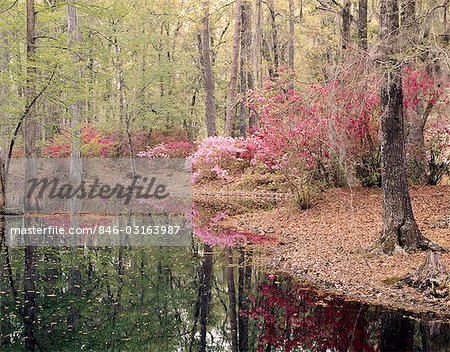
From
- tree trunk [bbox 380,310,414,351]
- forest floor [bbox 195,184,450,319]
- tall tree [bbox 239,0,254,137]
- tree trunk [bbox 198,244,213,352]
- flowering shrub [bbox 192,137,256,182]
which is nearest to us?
tree trunk [bbox 380,310,414,351]

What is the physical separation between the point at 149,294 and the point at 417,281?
3.78 m

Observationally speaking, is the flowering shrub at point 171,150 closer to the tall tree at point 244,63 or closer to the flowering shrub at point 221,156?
the tall tree at point 244,63


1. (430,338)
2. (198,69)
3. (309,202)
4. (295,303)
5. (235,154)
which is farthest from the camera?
(198,69)

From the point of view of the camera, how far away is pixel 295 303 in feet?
22.1

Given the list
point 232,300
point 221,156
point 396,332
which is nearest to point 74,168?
point 221,156

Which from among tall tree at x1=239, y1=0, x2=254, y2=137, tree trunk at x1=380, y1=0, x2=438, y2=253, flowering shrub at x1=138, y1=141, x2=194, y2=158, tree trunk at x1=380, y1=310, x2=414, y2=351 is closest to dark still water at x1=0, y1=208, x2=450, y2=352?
tree trunk at x1=380, y1=310, x2=414, y2=351

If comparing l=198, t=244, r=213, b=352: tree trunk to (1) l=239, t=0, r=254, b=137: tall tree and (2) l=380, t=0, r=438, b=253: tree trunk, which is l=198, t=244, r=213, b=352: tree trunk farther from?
(1) l=239, t=0, r=254, b=137: tall tree

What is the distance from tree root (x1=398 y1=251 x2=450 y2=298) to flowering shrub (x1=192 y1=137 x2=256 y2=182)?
12113mm

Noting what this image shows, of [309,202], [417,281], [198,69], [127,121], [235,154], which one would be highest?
[198,69]

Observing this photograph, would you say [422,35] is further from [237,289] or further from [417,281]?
[237,289]

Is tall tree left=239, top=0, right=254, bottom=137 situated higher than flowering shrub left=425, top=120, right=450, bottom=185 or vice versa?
tall tree left=239, top=0, right=254, bottom=137

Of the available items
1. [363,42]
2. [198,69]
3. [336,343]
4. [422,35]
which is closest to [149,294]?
[336,343]

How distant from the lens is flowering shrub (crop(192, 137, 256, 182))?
19.2 meters

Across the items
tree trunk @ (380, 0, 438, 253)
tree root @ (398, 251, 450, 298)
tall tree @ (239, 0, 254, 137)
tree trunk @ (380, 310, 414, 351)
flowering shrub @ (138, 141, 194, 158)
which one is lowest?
tree trunk @ (380, 310, 414, 351)
